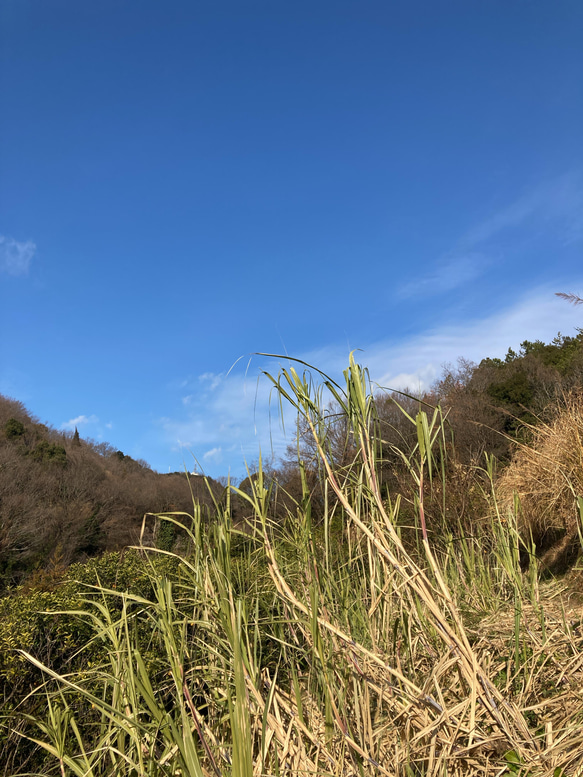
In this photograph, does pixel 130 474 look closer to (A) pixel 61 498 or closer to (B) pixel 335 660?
(A) pixel 61 498

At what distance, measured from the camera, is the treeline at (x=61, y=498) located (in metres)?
14.6

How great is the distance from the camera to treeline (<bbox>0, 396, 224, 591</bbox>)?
14562mm

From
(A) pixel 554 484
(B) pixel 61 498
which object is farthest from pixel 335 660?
(B) pixel 61 498

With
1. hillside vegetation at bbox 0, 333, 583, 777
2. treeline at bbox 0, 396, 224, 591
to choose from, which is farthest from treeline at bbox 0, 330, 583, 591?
hillside vegetation at bbox 0, 333, 583, 777

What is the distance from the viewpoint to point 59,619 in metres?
3.01

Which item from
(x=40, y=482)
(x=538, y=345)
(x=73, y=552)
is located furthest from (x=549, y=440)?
(x=40, y=482)

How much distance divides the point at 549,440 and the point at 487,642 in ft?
14.2

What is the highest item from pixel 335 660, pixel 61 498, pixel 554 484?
pixel 61 498

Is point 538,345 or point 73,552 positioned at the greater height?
point 538,345

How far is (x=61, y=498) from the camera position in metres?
20.4

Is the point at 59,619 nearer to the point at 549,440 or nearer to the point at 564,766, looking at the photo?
the point at 564,766

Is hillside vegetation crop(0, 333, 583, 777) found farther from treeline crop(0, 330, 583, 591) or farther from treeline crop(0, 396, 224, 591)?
treeline crop(0, 396, 224, 591)

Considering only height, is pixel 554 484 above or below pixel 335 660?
below

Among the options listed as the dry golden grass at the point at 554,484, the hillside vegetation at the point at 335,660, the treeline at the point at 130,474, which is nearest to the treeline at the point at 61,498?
the treeline at the point at 130,474
